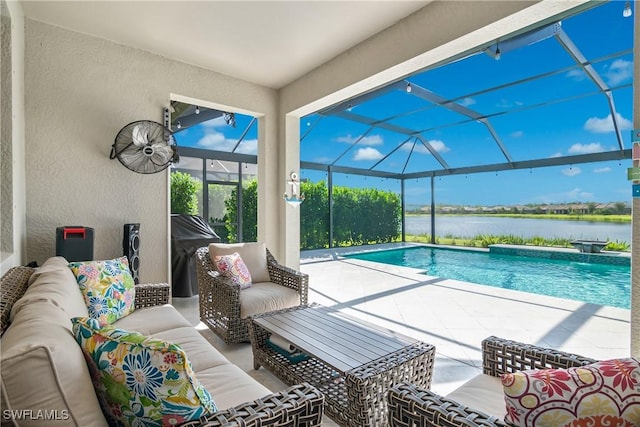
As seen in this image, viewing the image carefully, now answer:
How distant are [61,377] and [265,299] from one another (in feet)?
7.24

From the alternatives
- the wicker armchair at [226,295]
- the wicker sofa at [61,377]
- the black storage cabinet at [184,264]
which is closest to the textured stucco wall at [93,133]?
the black storage cabinet at [184,264]

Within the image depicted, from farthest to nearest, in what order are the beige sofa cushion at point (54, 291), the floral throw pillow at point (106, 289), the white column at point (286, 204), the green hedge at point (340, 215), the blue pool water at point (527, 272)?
the green hedge at point (340, 215) < the blue pool water at point (527, 272) < the white column at point (286, 204) < the floral throw pillow at point (106, 289) < the beige sofa cushion at point (54, 291)

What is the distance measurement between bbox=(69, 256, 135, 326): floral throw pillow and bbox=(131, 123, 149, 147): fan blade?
1624 mm

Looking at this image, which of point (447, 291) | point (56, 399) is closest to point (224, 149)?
point (447, 291)

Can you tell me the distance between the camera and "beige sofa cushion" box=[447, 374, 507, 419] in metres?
1.30

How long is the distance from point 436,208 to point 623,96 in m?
5.64

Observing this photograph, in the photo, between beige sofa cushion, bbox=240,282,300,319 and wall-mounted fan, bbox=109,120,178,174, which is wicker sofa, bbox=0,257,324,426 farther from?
wall-mounted fan, bbox=109,120,178,174

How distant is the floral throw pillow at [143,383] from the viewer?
0.89 meters

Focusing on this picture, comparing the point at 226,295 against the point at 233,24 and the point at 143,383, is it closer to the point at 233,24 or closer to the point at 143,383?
the point at 143,383

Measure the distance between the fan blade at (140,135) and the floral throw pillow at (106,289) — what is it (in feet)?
5.33

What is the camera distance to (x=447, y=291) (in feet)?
15.7

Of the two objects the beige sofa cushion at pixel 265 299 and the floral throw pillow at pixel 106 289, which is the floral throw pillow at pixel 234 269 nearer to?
the beige sofa cushion at pixel 265 299

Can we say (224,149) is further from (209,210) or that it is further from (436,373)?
(436,373)

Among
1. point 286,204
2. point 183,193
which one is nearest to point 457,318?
point 286,204
